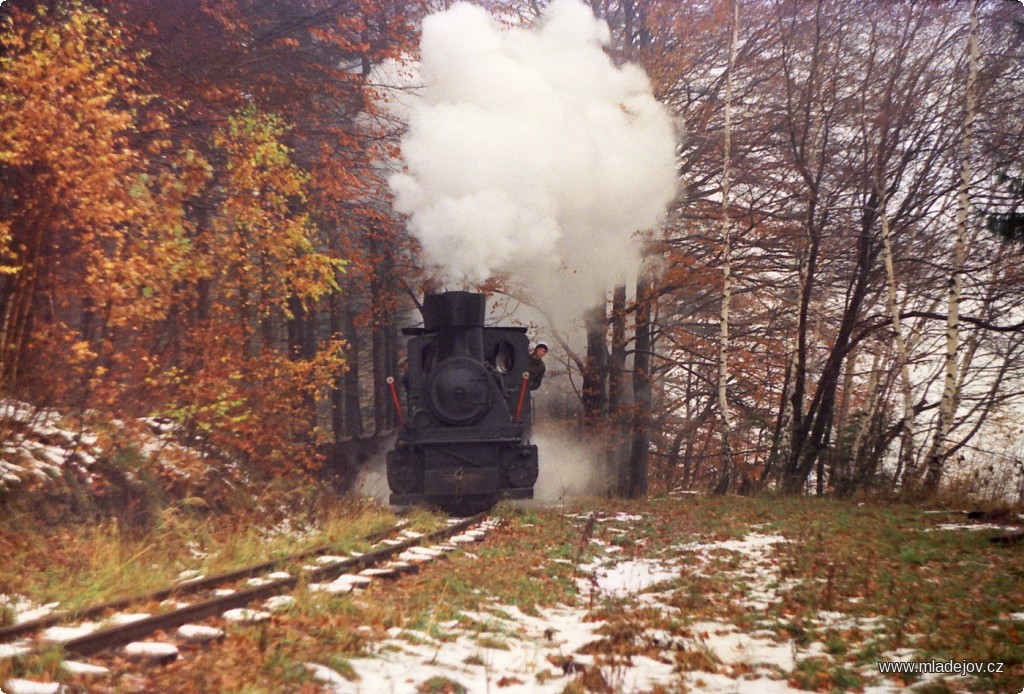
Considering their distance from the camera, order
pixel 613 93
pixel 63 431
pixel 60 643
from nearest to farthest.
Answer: pixel 60 643 < pixel 63 431 < pixel 613 93

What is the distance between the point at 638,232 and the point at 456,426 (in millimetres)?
8278

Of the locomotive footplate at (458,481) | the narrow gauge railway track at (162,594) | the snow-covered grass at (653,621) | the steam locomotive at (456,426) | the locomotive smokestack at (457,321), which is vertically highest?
the locomotive smokestack at (457,321)

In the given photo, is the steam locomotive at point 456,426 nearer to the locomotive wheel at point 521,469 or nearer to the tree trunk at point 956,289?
the locomotive wheel at point 521,469

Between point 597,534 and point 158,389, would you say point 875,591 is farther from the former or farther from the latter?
point 158,389

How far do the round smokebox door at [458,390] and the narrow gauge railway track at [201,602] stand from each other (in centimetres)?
473

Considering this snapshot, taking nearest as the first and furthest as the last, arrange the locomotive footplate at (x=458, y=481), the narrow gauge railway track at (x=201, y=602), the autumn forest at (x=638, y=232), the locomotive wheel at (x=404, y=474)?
the narrow gauge railway track at (x=201, y=602)
the autumn forest at (x=638, y=232)
the locomotive footplate at (x=458, y=481)
the locomotive wheel at (x=404, y=474)

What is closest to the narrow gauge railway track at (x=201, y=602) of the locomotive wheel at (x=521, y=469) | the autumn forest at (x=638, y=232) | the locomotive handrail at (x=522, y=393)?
the autumn forest at (x=638, y=232)

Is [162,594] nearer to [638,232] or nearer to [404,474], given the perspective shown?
[404,474]

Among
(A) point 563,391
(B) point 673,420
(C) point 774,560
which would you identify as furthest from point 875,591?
(B) point 673,420

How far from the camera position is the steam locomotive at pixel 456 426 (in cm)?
1355

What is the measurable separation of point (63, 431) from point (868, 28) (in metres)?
15.2

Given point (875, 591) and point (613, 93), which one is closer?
point (875, 591)

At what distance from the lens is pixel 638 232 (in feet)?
65.9

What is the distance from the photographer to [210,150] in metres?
13.2
